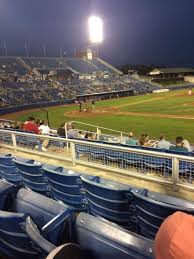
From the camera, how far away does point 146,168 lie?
621 centimetres

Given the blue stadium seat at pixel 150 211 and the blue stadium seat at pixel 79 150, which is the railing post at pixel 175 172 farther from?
the blue stadium seat at pixel 79 150

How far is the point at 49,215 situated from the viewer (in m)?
3.10

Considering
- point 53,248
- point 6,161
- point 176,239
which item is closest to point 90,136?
point 6,161

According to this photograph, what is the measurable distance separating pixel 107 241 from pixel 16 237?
97cm

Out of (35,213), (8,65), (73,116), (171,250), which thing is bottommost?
(73,116)

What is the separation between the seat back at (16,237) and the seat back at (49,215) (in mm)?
181

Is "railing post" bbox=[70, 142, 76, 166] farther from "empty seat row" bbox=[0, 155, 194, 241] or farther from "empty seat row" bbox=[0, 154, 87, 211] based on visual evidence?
"empty seat row" bbox=[0, 155, 194, 241]

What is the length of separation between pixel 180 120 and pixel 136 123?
4077 millimetres

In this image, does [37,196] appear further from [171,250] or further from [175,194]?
[175,194]

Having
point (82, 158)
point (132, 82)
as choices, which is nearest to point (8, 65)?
point (132, 82)

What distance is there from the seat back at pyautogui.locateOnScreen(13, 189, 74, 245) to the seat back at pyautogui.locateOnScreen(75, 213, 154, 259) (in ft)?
0.84

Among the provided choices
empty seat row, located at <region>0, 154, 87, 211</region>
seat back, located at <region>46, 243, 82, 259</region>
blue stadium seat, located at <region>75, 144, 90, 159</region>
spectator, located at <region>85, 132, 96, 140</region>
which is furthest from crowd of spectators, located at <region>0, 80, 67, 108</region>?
seat back, located at <region>46, 243, 82, 259</region>

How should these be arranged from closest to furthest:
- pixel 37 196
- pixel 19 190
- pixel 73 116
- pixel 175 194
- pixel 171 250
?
pixel 171 250 → pixel 37 196 → pixel 19 190 → pixel 175 194 → pixel 73 116

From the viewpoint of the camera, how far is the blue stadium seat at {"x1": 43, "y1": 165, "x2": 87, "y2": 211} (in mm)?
4270
